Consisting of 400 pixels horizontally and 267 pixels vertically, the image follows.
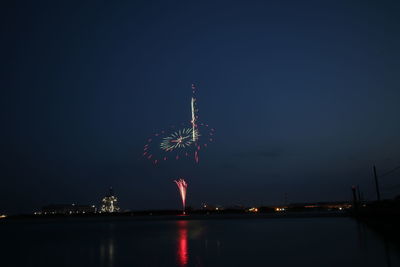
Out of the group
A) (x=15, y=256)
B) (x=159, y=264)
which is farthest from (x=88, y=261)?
(x=15, y=256)

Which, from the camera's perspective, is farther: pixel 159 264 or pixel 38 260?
pixel 38 260

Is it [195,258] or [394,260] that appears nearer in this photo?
[394,260]

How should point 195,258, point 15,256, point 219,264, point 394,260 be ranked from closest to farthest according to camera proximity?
1. point 394,260
2. point 219,264
3. point 195,258
4. point 15,256

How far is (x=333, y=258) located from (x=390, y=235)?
12.4 metres

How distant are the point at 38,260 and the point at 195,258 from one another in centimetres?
1165

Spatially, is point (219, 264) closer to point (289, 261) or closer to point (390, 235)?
point (289, 261)

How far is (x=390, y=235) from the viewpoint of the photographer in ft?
103

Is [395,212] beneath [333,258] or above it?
above

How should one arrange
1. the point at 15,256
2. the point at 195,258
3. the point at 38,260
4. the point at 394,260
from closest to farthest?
the point at 394,260 < the point at 195,258 < the point at 38,260 < the point at 15,256

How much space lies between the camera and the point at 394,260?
1912 cm

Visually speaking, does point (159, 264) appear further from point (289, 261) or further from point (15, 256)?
point (15, 256)

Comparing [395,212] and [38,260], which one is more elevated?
[395,212]

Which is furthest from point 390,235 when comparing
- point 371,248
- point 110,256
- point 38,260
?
point 38,260

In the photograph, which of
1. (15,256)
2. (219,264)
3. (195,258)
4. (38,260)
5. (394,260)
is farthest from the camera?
(15,256)
